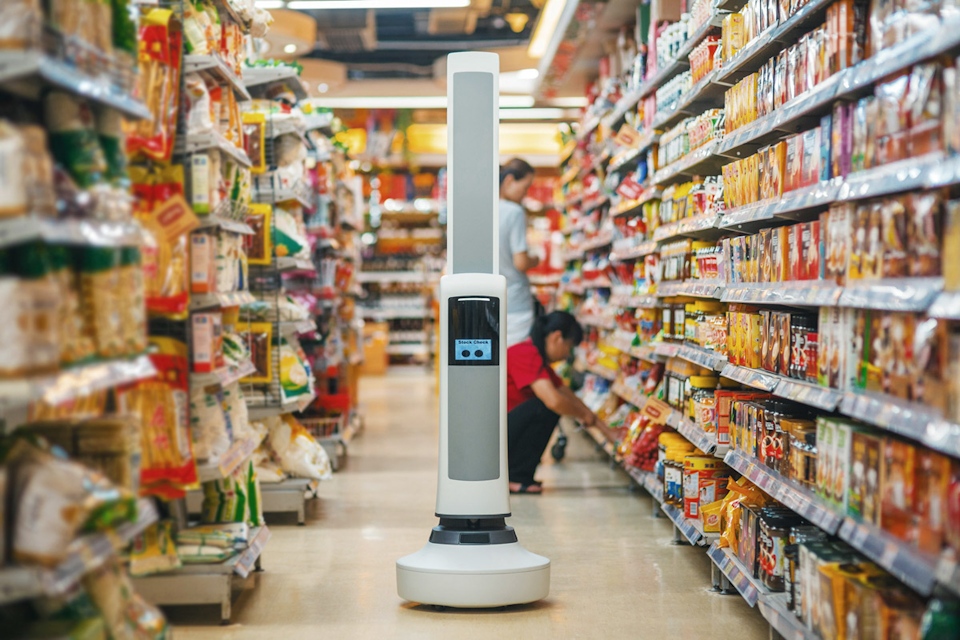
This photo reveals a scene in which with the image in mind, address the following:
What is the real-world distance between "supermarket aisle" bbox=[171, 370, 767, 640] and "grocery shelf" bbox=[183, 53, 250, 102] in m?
1.81

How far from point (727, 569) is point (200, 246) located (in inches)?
82.6

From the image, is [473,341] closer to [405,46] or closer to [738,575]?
[738,575]

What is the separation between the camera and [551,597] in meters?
3.80

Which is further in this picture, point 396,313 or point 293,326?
point 396,313

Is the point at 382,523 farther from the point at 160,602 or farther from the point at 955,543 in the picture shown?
the point at 955,543

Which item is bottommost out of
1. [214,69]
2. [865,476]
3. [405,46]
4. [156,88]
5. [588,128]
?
[865,476]

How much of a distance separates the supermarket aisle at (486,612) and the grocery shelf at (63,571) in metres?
1.31

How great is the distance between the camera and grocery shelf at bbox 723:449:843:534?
2.69 meters

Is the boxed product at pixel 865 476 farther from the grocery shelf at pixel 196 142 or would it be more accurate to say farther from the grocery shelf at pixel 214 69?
the grocery shelf at pixel 214 69

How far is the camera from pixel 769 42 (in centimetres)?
341

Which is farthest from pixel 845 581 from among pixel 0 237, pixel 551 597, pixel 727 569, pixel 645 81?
pixel 645 81

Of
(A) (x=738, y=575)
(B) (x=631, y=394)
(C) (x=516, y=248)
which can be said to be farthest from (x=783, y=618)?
(C) (x=516, y=248)

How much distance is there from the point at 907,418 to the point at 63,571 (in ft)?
5.68

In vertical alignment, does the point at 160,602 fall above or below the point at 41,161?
below
